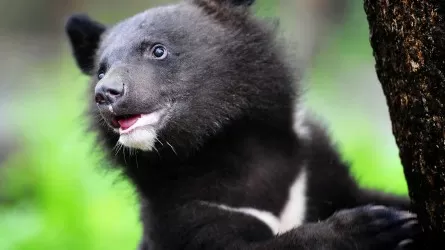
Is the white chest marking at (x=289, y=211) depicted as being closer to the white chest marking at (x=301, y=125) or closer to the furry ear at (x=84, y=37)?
the white chest marking at (x=301, y=125)

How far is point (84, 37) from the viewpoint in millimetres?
4586

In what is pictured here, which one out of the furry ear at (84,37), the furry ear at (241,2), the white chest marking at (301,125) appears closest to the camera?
the white chest marking at (301,125)

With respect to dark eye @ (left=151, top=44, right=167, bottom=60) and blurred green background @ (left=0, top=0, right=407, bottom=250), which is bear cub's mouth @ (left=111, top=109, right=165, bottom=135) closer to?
dark eye @ (left=151, top=44, right=167, bottom=60)

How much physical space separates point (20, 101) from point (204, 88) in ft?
27.2

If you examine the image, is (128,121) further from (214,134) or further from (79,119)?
(79,119)

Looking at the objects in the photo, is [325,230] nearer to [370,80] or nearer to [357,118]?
[357,118]

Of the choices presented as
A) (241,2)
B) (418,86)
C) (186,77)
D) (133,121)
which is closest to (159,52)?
(186,77)

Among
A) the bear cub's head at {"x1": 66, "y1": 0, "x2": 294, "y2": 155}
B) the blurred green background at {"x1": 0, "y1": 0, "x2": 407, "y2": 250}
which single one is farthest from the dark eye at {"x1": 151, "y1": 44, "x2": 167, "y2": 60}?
the blurred green background at {"x1": 0, "y1": 0, "x2": 407, "y2": 250}

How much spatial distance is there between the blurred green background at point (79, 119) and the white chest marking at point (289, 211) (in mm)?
516

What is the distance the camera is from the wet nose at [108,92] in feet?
11.7

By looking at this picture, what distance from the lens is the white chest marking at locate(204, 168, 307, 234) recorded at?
3.90 m

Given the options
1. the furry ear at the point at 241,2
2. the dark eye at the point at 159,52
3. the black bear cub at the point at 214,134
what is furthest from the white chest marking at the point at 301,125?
the dark eye at the point at 159,52

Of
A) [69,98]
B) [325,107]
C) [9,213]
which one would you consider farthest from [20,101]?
[325,107]

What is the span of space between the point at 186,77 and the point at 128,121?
0.43m
